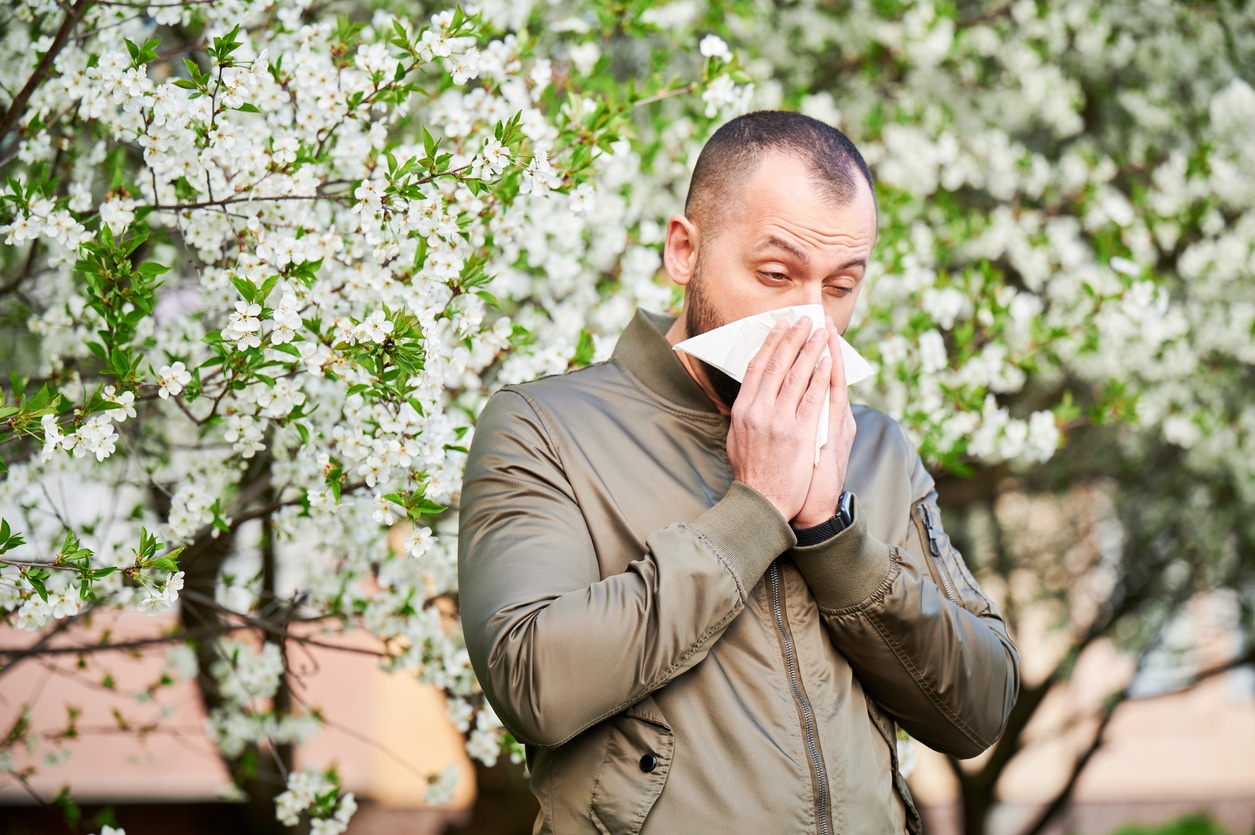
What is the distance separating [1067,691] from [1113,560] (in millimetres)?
1682

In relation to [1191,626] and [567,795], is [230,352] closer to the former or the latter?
[567,795]

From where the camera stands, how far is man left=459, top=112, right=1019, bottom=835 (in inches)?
67.1

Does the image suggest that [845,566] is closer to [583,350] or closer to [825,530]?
[825,530]

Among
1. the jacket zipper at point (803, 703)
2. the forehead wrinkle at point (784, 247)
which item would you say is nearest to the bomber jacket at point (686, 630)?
the jacket zipper at point (803, 703)

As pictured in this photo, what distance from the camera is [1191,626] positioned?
38.4 ft

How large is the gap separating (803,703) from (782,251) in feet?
2.72

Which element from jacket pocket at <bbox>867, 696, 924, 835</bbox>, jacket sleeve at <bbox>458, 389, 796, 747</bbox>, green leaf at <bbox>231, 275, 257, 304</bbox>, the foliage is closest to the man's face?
jacket sleeve at <bbox>458, 389, 796, 747</bbox>

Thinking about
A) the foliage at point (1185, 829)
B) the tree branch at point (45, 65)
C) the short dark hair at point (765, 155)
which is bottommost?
the foliage at point (1185, 829)

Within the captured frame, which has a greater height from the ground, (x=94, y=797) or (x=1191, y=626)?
(x=94, y=797)

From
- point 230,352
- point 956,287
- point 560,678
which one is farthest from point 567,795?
point 956,287

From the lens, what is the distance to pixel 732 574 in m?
1.74

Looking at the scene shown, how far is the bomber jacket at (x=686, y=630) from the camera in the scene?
1680 mm

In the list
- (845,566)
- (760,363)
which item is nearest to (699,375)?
(760,363)

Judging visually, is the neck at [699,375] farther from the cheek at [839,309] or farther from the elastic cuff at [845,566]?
the elastic cuff at [845,566]
